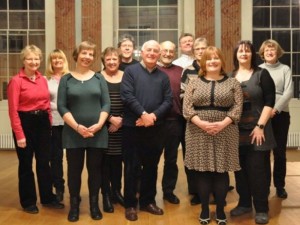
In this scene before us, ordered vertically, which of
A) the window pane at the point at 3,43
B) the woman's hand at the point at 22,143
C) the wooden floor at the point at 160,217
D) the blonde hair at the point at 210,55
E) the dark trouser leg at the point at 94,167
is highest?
the window pane at the point at 3,43

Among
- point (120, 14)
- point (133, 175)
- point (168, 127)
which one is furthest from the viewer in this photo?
point (120, 14)

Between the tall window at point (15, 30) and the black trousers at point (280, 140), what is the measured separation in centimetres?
594

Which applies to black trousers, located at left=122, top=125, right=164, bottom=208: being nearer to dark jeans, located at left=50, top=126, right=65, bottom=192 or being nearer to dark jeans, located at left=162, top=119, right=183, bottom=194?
dark jeans, located at left=162, top=119, right=183, bottom=194

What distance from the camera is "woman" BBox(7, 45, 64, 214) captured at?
12.8 feet

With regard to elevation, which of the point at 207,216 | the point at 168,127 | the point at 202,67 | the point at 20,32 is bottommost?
the point at 207,216

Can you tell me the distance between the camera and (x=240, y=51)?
12.6 feet

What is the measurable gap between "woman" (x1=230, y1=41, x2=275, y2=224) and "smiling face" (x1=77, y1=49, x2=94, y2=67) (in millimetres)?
1262

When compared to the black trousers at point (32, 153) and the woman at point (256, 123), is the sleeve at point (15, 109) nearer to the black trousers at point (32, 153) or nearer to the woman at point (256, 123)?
the black trousers at point (32, 153)

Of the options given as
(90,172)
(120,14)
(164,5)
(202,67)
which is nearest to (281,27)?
(164,5)

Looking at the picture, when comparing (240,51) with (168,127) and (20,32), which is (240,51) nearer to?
(168,127)

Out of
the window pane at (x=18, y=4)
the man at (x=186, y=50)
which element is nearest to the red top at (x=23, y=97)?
the man at (x=186, y=50)

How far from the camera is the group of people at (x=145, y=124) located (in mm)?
3613

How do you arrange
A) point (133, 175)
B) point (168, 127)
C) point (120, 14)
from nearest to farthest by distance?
point (133, 175) → point (168, 127) → point (120, 14)

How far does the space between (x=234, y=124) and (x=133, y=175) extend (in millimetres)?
963
